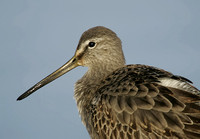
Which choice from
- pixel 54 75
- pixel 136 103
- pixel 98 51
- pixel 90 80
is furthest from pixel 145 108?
pixel 54 75

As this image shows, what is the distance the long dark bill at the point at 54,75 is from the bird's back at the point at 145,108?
4.07ft

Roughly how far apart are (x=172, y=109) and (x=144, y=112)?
1.20 ft

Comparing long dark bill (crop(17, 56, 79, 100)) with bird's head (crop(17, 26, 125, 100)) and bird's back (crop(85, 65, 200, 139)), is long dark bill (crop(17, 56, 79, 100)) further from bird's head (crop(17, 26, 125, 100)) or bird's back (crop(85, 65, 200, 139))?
bird's back (crop(85, 65, 200, 139))

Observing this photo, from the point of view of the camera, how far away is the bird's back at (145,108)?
386 centimetres

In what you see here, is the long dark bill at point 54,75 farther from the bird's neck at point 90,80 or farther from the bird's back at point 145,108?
the bird's back at point 145,108

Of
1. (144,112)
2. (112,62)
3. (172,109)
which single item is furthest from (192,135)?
(112,62)

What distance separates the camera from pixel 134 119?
4.09 metres

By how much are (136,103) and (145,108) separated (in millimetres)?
157

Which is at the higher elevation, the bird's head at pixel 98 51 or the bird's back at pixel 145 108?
the bird's head at pixel 98 51

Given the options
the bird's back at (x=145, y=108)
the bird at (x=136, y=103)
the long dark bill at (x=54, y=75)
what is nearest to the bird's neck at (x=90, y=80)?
the bird at (x=136, y=103)

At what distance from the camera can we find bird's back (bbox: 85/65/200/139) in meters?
3.86

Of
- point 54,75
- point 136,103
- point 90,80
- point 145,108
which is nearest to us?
point 145,108

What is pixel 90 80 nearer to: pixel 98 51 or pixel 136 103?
pixel 98 51

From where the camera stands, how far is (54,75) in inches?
238
